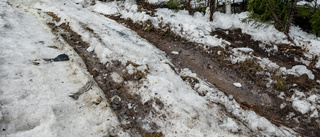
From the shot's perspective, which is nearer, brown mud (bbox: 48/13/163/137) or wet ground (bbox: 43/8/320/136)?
brown mud (bbox: 48/13/163/137)

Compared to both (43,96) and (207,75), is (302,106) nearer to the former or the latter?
(207,75)

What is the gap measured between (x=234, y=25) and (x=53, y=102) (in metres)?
6.39

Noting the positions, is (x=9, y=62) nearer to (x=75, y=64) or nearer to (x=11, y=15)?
(x=75, y=64)

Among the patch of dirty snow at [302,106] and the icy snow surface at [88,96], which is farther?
the patch of dirty snow at [302,106]

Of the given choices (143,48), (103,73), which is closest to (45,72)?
(103,73)

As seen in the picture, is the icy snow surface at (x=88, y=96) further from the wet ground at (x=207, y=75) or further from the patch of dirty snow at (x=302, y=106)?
the patch of dirty snow at (x=302, y=106)

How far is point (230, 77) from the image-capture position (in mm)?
4312

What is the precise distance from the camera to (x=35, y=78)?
3.57 m

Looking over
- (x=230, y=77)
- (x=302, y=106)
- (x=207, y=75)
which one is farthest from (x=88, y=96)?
(x=302, y=106)

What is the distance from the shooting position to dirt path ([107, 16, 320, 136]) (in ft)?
10.7

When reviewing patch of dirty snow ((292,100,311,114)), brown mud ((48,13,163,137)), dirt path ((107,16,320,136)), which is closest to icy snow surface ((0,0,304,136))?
brown mud ((48,13,163,137))

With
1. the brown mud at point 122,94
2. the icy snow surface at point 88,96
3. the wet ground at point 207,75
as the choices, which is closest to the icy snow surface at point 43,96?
the icy snow surface at point 88,96

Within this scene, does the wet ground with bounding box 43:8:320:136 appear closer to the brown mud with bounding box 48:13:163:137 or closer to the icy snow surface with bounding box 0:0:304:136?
the brown mud with bounding box 48:13:163:137

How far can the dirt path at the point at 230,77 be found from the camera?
3.25 m
